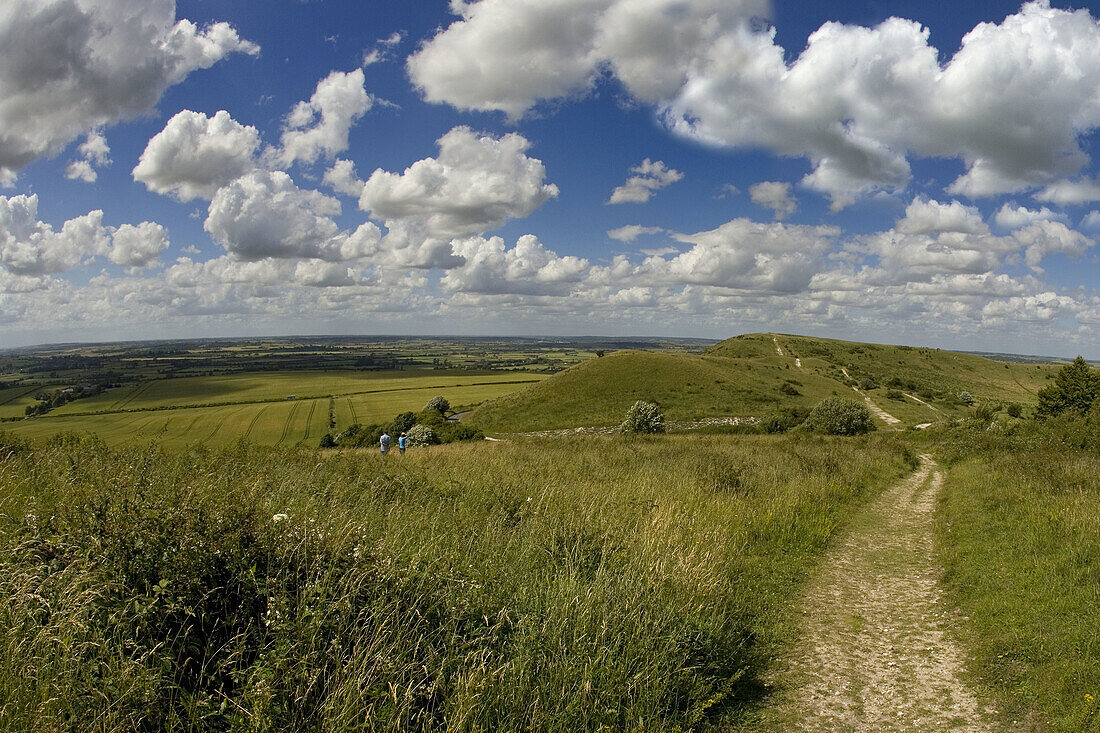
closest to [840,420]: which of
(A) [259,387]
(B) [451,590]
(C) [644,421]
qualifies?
(C) [644,421]

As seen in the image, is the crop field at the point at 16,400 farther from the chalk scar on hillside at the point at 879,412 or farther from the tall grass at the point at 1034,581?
the chalk scar on hillside at the point at 879,412

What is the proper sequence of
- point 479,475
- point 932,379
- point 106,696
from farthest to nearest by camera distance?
point 932,379 → point 479,475 → point 106,696

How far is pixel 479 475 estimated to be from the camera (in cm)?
1158

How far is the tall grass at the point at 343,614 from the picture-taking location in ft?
11.8

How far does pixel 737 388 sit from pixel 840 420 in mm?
30533

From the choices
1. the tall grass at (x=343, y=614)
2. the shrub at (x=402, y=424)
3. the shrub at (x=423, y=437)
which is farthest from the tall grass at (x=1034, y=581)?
the shrub at (x=402, y=424)

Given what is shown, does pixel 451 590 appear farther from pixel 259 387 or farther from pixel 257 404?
pixel 259 387

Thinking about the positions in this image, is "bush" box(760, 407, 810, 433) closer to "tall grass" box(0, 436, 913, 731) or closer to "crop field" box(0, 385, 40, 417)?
"tall grass" box(0, 436, 913, 731)

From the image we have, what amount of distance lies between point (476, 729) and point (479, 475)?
24.9 feet

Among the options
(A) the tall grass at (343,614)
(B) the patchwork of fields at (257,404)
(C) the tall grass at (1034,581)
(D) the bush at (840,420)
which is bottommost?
(B) the patchwork of fields at (257,404)

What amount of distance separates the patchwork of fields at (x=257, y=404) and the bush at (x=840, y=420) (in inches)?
1973

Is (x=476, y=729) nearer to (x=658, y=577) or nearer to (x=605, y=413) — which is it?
(x=658, y=577)

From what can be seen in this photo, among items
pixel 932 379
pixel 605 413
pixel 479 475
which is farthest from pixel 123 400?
pixel 932 379

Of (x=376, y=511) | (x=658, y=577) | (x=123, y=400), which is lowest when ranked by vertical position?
(x=123, y=400)
